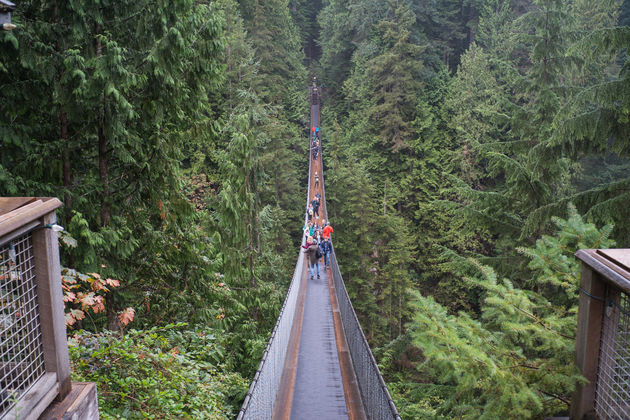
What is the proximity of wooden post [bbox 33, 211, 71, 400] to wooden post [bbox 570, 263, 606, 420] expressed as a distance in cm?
252

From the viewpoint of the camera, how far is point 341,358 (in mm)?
6922

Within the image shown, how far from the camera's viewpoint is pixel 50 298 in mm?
1777

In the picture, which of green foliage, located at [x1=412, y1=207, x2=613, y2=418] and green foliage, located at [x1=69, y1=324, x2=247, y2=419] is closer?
green foliage, located at [x1=412, y1=207, x2=613, y2=418]

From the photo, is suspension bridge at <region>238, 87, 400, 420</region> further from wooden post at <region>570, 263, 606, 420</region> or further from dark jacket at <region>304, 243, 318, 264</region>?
dark jacket at <region>304, 243, 318, 264</region>

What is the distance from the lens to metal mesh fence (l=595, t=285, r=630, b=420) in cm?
202

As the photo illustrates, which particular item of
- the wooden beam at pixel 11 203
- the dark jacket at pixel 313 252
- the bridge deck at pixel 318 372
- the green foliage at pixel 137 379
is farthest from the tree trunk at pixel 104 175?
the dark jacket at pixel 313 252

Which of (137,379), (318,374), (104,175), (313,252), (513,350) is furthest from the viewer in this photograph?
(313,252)

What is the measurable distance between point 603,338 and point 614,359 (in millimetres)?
130

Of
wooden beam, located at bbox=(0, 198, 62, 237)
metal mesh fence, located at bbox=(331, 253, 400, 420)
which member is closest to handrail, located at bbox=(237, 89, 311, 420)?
metal mesh fence, located at bbox=(331, 253, 400, 420)

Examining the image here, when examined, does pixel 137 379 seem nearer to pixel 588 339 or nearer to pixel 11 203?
pixel 11 203

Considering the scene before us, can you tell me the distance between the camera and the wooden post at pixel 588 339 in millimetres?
2191

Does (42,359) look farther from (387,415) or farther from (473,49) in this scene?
(473,49)

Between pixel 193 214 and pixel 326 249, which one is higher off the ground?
pixel 193 214

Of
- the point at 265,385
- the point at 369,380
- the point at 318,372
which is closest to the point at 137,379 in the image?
the point at 265,385
